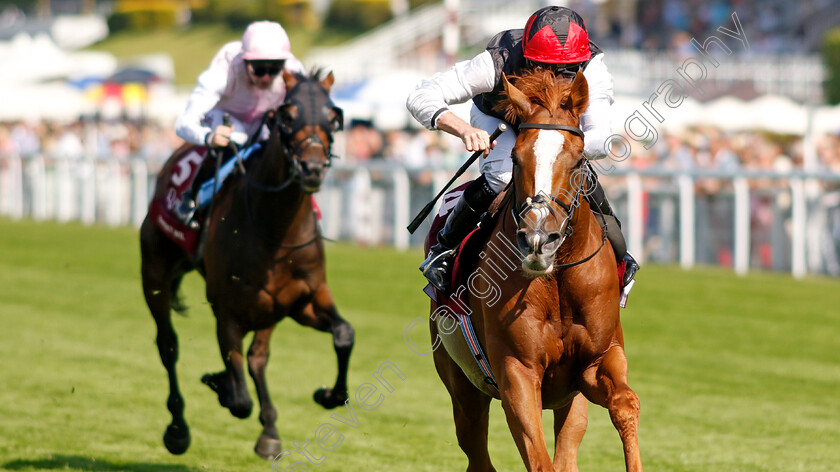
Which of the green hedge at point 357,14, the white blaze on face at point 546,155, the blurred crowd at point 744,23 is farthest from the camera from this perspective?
the green hedge at point 357,14

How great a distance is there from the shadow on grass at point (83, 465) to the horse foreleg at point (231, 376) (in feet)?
1.27

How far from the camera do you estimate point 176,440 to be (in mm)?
6309

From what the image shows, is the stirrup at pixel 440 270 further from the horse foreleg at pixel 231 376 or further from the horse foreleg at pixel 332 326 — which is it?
the horse foreleg at pixel 231 376

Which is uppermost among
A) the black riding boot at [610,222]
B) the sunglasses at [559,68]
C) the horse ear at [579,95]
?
the sunglasses at [559,68]

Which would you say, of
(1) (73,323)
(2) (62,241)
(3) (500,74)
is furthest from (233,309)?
(2) (62,241)

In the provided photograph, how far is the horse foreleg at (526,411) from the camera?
13.1 ft

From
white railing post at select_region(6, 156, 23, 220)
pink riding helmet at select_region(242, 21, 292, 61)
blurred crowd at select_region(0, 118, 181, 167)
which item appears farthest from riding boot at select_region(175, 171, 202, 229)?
white railing post at select_region(6, 156, 23, 220)

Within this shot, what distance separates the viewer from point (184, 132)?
6629 millimetres

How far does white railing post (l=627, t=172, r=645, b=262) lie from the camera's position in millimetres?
13414

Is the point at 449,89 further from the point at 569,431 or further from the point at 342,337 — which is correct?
the point at 342,337

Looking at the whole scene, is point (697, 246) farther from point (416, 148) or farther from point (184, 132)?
point (184, 132)

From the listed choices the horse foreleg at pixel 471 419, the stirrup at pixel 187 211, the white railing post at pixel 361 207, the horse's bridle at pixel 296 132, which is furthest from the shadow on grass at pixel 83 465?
the white railing post at pixel 361 207

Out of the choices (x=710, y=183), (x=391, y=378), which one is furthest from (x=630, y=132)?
(x=710, y=183)

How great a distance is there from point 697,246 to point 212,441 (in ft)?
26.2
